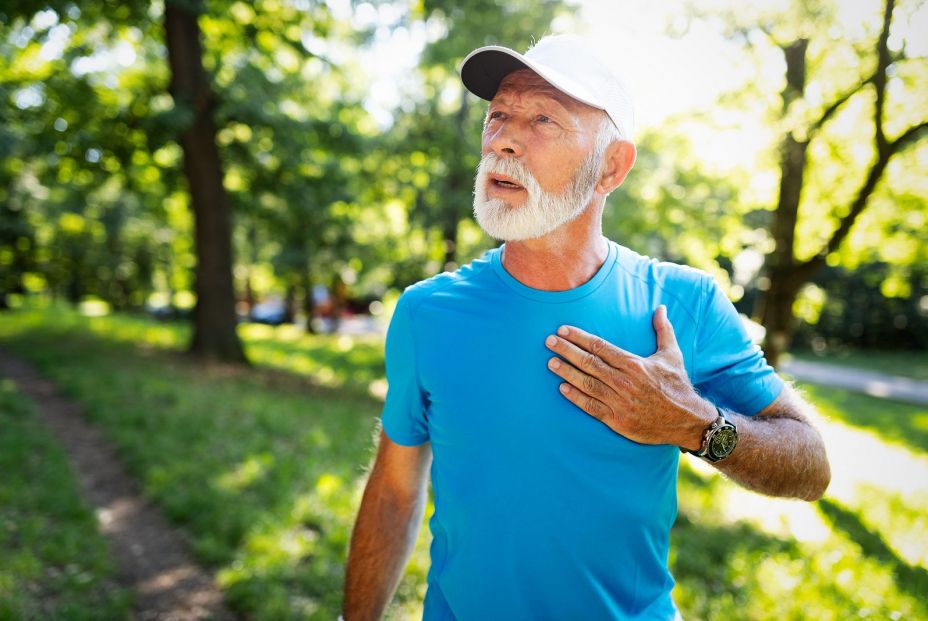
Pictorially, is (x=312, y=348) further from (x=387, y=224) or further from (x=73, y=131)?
(x=73, y=131)

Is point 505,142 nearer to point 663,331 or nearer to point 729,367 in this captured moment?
point 663,331

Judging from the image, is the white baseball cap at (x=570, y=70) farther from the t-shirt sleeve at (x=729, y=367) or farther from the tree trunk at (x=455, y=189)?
the tree trunk at (x=455, y=189)

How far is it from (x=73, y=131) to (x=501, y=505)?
11689 millimetres

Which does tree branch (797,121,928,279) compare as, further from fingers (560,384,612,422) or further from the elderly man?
fingers (560,384,612,422)

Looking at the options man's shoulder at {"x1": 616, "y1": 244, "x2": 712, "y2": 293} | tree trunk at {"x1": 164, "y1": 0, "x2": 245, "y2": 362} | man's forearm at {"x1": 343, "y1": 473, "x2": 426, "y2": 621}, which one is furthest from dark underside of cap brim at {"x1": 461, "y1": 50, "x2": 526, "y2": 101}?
tree trunk at {"x1": 164, "y1": 0, "x2": 245, "y2": 362}

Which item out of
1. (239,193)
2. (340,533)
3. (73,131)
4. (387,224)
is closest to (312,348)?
(387,224)

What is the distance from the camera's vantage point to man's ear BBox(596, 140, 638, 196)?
200 centimetres

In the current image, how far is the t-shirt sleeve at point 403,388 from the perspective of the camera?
A: 192 centimetres

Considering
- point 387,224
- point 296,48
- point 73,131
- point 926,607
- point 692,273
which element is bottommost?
point 926,607

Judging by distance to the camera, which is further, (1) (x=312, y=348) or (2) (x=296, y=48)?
(1) (x=312, y=348)

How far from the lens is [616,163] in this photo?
2.02m

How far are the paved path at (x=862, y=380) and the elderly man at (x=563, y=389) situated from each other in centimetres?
1886

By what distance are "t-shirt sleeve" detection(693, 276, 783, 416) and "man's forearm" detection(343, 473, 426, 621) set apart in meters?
1.05

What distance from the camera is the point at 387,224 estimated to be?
61.4 ft
